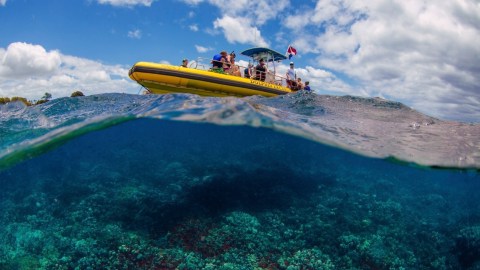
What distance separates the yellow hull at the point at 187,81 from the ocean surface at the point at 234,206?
927mm

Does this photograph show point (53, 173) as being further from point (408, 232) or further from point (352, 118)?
point (408, 232)

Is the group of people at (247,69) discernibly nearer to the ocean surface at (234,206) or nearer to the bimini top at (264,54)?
the bimini top at (264,54)

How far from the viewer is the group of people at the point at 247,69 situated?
14.6 meters

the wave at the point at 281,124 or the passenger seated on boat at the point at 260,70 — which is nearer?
the wave at the point at 281,124

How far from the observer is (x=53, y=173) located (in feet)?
75.5

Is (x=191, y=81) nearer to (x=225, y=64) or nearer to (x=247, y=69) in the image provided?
(x=225, y=64)

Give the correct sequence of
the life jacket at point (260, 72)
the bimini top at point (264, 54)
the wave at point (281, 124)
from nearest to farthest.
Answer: the wave at point (281, 124) → the life jacket at point (260, 72) → the bimini top at point (264, 54)

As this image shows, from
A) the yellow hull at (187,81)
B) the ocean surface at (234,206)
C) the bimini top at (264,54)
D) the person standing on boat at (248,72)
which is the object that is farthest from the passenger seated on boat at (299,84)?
the yellow hull at (187,81)

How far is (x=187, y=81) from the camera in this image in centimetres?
1283

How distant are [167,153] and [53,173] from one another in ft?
31.9

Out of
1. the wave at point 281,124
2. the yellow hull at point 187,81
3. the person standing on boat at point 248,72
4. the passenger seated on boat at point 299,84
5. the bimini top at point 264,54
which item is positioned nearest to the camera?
the wave at point 281,124

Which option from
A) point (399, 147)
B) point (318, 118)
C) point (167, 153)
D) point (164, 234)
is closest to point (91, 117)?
point (164, 234)

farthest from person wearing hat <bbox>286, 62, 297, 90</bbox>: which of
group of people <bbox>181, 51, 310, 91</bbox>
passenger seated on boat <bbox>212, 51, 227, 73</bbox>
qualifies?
passenger seated on boat <bbox>212, 51, 227, 73</bbox>

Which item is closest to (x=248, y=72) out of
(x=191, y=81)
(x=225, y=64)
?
(x=225, y=64)
